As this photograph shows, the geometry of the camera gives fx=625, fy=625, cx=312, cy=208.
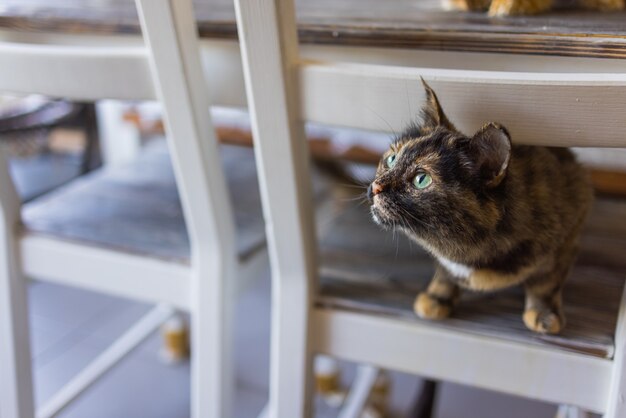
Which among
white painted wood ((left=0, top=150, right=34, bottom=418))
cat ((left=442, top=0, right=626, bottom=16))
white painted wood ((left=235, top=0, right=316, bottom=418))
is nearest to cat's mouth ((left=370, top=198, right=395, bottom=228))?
white painted wood ((left=235, top=0, right=316, bottom=418))

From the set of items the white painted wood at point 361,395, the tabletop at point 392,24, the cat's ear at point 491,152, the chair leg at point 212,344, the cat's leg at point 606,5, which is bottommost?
the white painted wood at point 361,395

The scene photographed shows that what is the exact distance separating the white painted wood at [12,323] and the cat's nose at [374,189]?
1.80 feet

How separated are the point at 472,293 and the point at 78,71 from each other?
522 millimetres

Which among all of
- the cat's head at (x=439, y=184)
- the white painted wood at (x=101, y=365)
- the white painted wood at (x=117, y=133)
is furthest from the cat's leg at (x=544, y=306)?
the white painted wood at (x=117, y=133)

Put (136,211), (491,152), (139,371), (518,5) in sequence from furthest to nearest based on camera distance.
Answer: (139,371) < (136,211) < (518,5) < (491,152)

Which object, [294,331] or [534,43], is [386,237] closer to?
[294,331]

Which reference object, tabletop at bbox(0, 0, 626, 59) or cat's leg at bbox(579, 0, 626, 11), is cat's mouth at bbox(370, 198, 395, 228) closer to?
tabletop at bbox(0, 0, 626, 59)

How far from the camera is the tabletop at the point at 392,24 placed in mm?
573

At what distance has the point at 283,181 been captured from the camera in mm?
651

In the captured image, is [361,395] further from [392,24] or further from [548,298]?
[392,24]

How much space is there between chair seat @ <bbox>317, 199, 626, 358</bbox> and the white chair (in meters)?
0.14

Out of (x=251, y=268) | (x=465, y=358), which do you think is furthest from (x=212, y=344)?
(x=465, y=358)

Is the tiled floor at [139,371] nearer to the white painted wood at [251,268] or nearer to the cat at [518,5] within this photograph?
the white painted wood at [251,268]

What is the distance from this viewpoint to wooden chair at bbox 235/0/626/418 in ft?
1.76
